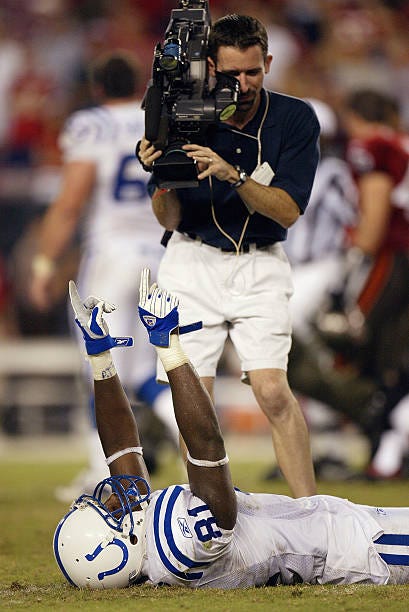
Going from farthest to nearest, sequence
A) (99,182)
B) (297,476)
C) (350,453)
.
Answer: (350,453) < (99,182) < (297,476)

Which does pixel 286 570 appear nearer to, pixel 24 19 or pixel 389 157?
pixel 389 157

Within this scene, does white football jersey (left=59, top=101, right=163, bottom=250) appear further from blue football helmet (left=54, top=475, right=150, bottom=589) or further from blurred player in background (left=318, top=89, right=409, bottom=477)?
blue football helmet (left=54, top=475, right=150, bottom=589)

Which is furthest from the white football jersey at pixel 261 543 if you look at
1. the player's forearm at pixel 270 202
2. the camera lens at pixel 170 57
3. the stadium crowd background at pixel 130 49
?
the stadium crowd background at pixel 130 49

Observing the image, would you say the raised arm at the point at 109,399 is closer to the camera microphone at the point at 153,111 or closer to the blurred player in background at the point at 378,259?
the camera microphone at the point at 153,111

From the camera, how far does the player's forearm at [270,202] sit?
13.4ft

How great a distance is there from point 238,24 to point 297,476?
64.0 inches

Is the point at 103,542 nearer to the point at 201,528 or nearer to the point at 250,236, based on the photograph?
the point at 201,528

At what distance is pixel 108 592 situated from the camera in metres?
3.37

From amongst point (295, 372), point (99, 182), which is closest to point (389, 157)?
point (295, 372)

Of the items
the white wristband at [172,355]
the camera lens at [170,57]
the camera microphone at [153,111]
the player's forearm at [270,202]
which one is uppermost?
the camera lens at [170,57]

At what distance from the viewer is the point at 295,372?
7285 mm

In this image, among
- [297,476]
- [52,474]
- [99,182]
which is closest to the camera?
[297,476]

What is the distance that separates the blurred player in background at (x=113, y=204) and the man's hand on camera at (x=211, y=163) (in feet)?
8.19

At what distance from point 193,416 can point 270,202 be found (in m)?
1.12
